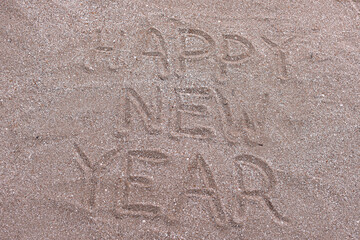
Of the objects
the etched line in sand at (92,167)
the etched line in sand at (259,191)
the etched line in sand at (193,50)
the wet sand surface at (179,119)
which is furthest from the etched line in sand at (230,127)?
the etched line in sand at (92,167)

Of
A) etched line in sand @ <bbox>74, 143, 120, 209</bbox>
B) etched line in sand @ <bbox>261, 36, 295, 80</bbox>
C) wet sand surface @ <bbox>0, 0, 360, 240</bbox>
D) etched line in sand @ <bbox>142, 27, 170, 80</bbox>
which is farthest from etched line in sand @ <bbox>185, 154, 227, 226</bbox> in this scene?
etched line in sand @ <bbox>261, 36, 295, 80</bbox>

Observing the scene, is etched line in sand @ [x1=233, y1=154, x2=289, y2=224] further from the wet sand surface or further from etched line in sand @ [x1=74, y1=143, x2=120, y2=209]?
etched line in sand @ [x1=74, y1=143, x2=120, y2=209]

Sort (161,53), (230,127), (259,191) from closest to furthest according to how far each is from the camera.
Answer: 1. (259,191)
2. (230,127)
3. (161,53)

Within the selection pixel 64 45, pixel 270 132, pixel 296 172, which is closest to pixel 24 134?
pixel 64 45

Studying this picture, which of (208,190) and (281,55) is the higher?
(281,55)

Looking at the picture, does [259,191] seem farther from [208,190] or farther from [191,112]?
[191,112]

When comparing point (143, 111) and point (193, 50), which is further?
point (193, 50)

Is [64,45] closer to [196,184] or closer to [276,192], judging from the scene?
[196,184]

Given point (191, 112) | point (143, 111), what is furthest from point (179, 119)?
point (143, 111)
